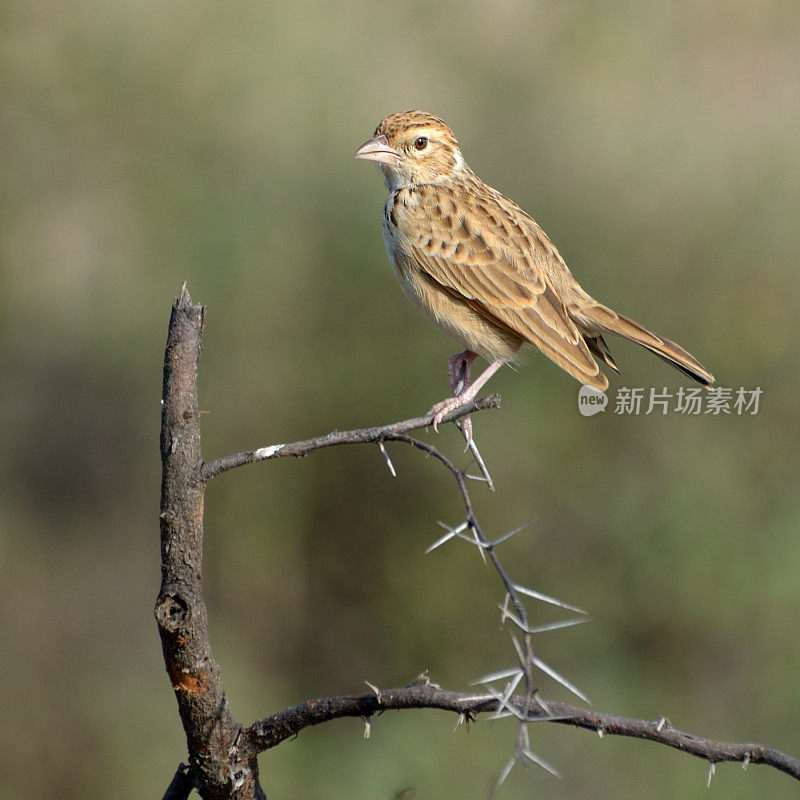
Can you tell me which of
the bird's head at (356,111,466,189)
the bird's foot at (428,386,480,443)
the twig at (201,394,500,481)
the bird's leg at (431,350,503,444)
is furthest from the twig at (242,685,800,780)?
the bird's head at (356,111,466,189)

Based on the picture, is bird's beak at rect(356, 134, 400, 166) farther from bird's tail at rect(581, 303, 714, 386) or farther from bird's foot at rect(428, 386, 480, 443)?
bird's foot at rect(428, 386, 480, 443)

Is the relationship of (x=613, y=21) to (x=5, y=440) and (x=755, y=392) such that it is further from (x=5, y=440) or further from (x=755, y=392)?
(x=5, y=440)

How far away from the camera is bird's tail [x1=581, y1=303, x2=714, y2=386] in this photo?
3994 mm

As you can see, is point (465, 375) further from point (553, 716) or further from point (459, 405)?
point (553, 716)

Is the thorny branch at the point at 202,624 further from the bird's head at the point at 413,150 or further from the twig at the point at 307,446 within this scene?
the bird's head at the point at 413,150

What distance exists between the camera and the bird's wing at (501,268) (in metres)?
3.98

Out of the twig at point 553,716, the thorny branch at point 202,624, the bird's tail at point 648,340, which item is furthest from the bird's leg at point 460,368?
the twig at point 553,716

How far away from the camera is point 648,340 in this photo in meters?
4.12

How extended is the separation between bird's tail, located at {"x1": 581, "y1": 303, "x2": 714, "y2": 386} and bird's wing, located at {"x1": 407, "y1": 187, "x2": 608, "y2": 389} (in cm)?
14

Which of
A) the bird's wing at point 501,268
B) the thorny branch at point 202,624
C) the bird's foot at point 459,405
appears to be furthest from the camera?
the bird's wing at point 501,268

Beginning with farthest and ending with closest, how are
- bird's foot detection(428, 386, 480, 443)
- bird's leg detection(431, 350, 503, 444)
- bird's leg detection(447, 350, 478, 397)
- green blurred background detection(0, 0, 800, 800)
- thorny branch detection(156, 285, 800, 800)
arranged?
green blurred background detection(0, 0, 800, 800)
bird's leg detection(447, 350, 478, 397)
bird's leg detection(431, 350, 503, 444)
bird's foot detection(428, 386, 480, 443)
thorny branch detection(156, 285, 800, 800)

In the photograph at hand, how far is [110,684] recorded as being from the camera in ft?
22.2

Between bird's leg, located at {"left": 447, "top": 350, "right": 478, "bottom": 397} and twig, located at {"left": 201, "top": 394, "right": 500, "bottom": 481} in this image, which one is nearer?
twig, located at {"left": 201, "top": 394, "right": 500, "bottom": 481}

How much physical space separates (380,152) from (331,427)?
2604 millimetres
